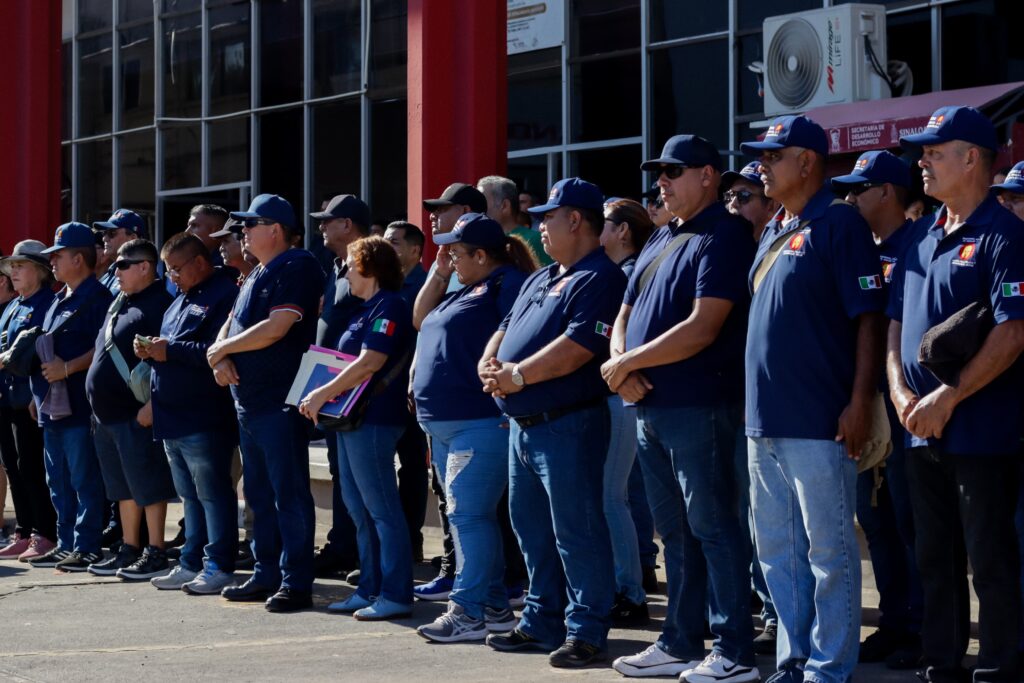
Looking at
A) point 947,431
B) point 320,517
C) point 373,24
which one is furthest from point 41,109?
point 947,431

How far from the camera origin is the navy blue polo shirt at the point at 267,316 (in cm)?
808

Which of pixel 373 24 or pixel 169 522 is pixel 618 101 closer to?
pixel 373 24

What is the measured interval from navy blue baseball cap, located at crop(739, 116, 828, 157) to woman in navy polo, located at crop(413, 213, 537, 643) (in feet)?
5.94

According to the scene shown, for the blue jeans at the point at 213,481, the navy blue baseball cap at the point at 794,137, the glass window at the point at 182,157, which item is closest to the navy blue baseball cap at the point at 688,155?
the navy blue baseball cap at the point at 794,137

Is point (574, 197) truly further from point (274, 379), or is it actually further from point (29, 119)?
point (29, 119)

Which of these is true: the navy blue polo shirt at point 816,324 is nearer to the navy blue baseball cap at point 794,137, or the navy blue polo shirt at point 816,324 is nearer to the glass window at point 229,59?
the navy blue baseball cap at point 794,137

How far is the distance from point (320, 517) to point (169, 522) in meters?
1.23

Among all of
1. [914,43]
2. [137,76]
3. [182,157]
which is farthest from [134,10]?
[914,43]

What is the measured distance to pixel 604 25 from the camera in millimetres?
15578

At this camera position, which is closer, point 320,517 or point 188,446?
point 188,446

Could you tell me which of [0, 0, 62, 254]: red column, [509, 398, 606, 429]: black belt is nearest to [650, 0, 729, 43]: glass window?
[0, 0, 62, 254]: red column

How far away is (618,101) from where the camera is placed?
1536 cm

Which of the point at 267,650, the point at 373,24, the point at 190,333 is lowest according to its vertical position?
the point at 267,650

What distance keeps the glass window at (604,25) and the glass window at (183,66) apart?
250 inches
